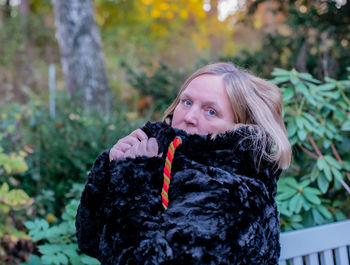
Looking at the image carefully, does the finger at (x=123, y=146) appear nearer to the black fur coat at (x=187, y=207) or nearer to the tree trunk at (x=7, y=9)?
the black fur coat at (x=187, y=207)

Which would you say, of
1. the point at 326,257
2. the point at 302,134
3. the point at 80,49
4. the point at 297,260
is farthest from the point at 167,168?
the point at 80,49

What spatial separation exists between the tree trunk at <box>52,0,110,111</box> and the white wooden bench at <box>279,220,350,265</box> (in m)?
4.49

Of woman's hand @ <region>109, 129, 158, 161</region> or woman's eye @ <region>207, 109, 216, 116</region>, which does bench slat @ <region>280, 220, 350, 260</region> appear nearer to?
woman's eye @ <region>207, 109, 216, 116</region>

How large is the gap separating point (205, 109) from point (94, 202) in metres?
0.54

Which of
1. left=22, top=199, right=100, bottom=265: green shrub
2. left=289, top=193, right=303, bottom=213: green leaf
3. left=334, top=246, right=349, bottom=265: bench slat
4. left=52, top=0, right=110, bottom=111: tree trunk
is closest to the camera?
left=334, top=246, right=349, bottom=265: bench slat

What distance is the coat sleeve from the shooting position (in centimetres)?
141

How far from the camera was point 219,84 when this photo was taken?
1.55m

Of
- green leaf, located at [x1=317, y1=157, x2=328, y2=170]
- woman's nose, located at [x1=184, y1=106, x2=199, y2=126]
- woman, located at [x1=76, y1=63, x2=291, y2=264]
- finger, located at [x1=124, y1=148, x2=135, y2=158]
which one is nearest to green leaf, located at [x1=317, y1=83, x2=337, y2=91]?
green leaf, located at [x1=317, y1=157, x2=328, y2=170]

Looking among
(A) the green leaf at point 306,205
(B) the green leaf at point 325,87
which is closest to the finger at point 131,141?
(A) the green leaf at point 306,205

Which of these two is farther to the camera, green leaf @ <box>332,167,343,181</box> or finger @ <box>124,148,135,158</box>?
green leaf @ <box>332,167,343,181</box>

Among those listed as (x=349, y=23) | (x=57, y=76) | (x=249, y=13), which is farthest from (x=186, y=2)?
(x=349, y=23)

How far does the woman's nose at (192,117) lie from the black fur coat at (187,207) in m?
0.10

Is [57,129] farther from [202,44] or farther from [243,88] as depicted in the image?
[202,44]

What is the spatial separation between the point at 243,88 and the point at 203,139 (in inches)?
12.8
